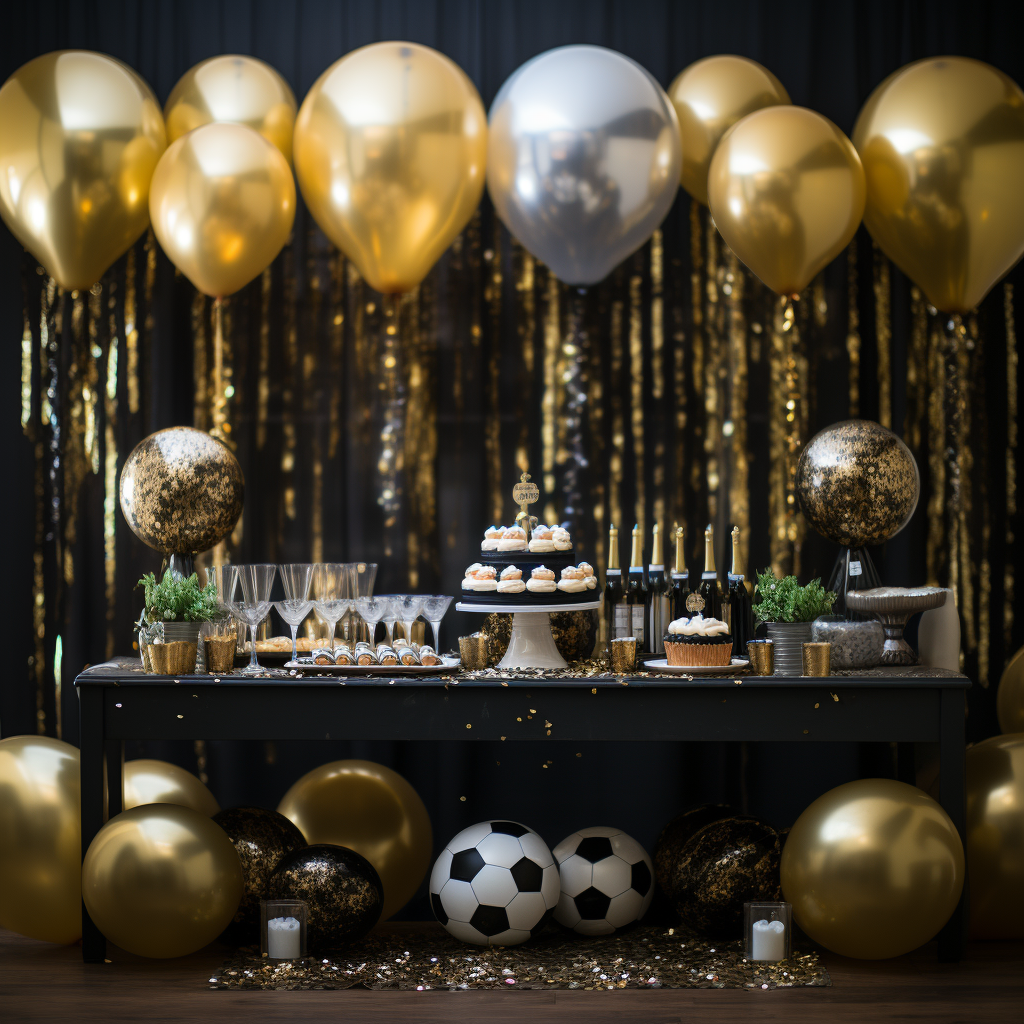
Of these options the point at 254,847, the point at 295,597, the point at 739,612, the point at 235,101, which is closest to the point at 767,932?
the point at 739,612

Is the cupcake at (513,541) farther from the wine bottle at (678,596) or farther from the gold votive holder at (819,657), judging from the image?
the gold votive holder at (819,657)

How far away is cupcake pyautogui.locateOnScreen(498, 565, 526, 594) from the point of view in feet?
9.54

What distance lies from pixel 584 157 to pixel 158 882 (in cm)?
194

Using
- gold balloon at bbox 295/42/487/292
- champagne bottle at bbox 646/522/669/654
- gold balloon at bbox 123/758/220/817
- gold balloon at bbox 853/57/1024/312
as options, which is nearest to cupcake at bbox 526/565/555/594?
champagne bottle at bbox 646/522/669/654

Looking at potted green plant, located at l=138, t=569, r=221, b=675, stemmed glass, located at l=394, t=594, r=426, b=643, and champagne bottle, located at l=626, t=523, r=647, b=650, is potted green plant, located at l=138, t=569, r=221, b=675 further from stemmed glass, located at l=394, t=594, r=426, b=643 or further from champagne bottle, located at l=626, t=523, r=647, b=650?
champagne bottle, located at l=626, t=523, r=647, b=650

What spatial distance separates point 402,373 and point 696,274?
37.7 inches

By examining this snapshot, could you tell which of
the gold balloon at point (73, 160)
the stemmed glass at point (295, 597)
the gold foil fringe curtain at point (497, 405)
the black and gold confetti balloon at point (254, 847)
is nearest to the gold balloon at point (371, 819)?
the black and gold confetti balloon at point (254, 847)

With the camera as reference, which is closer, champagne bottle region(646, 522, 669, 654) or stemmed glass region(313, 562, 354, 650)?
stemmed glass region(313, 562, 354, 650)

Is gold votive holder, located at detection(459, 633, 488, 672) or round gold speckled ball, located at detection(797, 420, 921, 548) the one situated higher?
round gold speckled ball, located at detection(797, 420, 921, 548)

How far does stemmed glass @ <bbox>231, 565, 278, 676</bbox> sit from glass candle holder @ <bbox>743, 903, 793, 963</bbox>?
1.38 metres

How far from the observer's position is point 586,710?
9.30 ft

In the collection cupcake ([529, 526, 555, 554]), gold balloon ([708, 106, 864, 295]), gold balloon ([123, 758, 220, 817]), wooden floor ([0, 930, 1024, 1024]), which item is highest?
gold balloon ([708, 106, 864, 295])

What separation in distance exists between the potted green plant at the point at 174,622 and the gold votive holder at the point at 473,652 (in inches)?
25.4

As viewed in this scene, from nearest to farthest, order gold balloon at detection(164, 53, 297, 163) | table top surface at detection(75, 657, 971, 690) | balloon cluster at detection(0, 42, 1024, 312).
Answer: balloon cluster at detection(0, 42, 1024, 312) < table top surface at detection(75, 657, 971, 690) < gold balloon at detection(164, 53, 297, 163)
